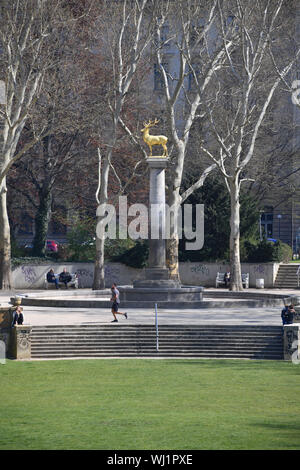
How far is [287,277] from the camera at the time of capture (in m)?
51.1

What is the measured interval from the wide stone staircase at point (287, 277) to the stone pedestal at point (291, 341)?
23.6 metres

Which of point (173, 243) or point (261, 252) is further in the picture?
point (261, 252)

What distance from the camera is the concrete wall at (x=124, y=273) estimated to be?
5106 cm

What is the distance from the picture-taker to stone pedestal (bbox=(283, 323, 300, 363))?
26469mm

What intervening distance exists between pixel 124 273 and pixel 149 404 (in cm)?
3307

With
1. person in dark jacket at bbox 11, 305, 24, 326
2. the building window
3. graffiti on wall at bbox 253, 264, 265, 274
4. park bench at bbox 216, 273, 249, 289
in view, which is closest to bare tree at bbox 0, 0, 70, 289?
person in dark jacket at bbox 11, 305, 24, 326

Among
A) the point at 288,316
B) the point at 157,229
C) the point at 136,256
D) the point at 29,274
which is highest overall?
the point at 157,229

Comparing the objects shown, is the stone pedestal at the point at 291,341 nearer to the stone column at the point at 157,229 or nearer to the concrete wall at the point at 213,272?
the stone column at the point at 157,229

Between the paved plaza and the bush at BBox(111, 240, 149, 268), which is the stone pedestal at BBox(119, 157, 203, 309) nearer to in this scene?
the paved plaza

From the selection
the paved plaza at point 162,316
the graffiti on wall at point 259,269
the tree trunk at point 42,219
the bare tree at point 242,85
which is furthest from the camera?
the tree trunk at point 42,219

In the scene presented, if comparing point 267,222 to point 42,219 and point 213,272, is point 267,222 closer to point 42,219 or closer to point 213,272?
point 213,272

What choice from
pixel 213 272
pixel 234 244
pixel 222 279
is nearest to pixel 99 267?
pixel 234 244

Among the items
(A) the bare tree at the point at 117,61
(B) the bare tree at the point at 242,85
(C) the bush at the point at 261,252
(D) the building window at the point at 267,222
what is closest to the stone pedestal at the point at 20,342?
(B) the bare tree at the point at 242,85
